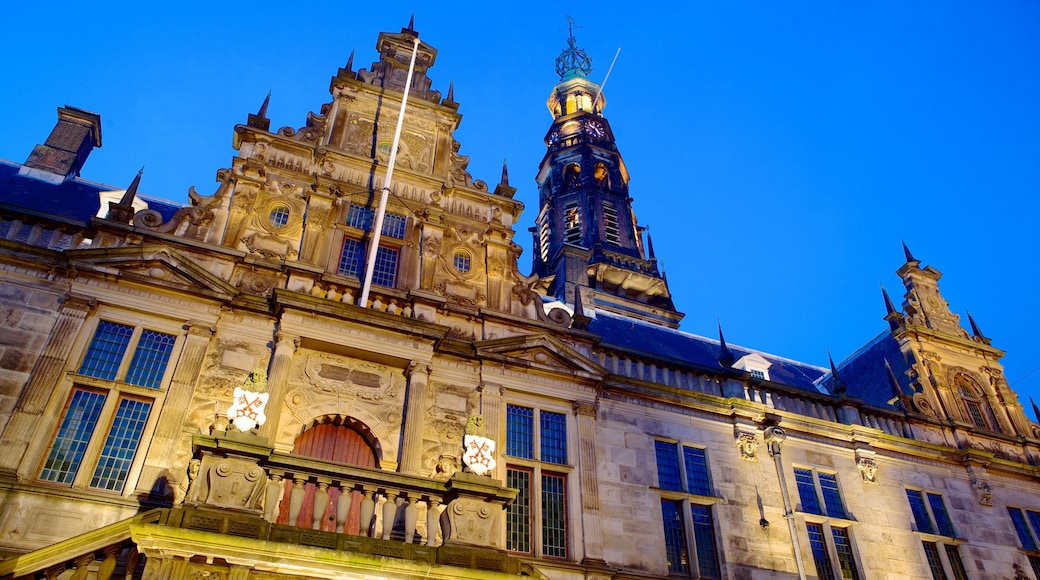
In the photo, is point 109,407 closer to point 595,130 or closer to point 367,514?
point 367,514

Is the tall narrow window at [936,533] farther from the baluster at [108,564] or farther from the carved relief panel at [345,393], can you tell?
the baluster at [108,564]

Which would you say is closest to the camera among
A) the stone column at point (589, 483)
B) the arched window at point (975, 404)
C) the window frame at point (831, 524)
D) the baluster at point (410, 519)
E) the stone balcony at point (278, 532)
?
the stone balcony at point (278, 532)

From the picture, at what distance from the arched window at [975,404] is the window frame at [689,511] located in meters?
11.6

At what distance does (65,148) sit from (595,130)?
36.2 metres

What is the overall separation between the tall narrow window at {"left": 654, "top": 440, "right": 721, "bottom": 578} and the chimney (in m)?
17.4

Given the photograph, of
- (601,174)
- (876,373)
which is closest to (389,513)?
(876,373)

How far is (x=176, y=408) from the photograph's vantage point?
1395cm

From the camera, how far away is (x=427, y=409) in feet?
52.0

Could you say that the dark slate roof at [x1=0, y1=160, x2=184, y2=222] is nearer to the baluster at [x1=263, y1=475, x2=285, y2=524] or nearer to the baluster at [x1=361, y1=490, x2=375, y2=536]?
the baluster at [x1=263, y1=475, x2=285, y2=524]

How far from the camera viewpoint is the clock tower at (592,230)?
1452 inches

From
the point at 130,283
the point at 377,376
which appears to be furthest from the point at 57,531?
the point at 377,376

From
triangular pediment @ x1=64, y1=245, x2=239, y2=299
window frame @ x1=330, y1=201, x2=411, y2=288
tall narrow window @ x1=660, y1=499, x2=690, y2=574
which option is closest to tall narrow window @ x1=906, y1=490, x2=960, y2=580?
tall narrow window @ x1=660, y1=499, x2=690, y2=574

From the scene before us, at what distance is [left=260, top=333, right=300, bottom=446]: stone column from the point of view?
46.4ft

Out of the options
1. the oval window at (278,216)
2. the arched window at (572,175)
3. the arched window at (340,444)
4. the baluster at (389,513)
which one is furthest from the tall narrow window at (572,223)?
the baluster at (389,513)
